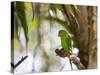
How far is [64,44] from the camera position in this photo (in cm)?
208

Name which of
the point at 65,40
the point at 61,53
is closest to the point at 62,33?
the point at 65,40

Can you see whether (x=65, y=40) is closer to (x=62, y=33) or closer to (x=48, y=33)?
(x=62, y=33)

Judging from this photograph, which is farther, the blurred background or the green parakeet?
the green parakeet

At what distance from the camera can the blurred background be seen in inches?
75.7

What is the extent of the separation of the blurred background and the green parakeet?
0.03 metres

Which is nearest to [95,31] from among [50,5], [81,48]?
[81,48]

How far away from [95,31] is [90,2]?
29cm

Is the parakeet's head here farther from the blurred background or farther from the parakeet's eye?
the parakeet's eye

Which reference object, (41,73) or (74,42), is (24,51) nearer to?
(41,73)

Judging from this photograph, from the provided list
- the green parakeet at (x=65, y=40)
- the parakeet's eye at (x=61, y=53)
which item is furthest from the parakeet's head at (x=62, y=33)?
the parakeet's eye at (x=61, y=53)

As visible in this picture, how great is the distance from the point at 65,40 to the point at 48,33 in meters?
0.18

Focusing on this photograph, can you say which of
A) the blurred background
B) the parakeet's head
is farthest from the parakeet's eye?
the parakeet's head

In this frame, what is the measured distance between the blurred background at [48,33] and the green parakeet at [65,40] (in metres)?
0.03

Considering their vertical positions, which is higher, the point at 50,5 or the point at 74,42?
the point at 50,5
